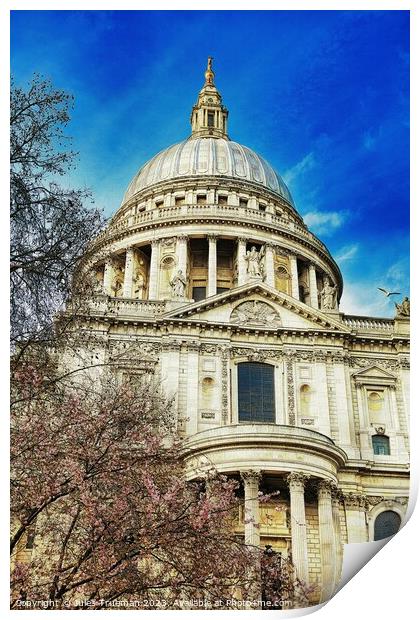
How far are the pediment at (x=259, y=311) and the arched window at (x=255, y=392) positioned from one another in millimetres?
2099

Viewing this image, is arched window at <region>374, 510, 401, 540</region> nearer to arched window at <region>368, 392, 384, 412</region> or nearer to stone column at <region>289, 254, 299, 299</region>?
arched window at <region>368, 392, 384, 412</region>

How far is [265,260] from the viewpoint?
5159 centimetres

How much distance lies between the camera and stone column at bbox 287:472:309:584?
28.5 metres

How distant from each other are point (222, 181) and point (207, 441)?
30.3 metres

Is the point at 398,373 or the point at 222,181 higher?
the point at 222,181

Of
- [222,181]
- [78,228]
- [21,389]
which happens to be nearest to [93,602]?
[21,389]

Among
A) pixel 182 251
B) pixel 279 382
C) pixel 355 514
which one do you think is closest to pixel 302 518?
pixel 355 514

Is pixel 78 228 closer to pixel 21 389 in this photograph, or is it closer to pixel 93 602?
pixel 21 389

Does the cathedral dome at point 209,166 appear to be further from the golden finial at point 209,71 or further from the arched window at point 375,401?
the golden finial at point 209,71

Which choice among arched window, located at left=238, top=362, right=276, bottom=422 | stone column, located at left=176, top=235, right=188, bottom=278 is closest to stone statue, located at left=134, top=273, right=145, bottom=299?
stone column, located at left=176, top=235, right=188, bottom=278

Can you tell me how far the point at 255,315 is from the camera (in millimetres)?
37750

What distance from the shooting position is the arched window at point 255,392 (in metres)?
35.5

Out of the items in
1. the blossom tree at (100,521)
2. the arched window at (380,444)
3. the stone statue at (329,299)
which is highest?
the stone statue at (329,299)

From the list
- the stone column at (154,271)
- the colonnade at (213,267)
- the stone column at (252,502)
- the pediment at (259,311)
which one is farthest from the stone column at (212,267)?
the stone column at (252,502)
